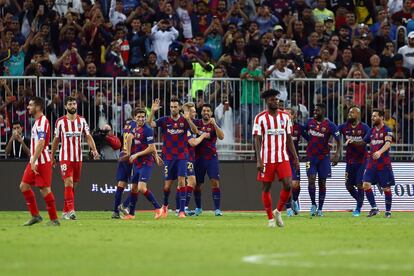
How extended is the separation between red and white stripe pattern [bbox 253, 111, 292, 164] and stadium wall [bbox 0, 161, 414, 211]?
935 cm

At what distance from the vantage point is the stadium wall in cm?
3008

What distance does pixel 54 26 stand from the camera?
31.2m

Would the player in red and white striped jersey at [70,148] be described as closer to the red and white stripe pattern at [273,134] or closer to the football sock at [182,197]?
the football sock at [182,197]

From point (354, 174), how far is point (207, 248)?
1274cm

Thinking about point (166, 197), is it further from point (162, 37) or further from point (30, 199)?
point (162, 37)

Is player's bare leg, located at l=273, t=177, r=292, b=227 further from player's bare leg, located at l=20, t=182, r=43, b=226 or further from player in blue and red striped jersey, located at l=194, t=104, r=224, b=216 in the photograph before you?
player in blue and red striped jersey, located at l=194, t=104, r=224, b=216

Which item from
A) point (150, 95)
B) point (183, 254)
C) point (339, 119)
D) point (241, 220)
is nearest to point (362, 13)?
point (339, 119)

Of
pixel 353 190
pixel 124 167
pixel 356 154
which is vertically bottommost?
pixel 353 190

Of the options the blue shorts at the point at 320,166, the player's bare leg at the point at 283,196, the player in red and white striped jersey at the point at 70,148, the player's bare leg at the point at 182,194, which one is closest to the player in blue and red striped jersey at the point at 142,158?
the player's bare leg at the point at 182,194

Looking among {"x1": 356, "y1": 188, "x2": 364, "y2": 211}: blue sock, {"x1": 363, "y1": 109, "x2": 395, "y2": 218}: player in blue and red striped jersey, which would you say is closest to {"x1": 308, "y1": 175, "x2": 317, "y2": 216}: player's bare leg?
{"x1": 356, "y1": 188, "x2": 364, "y2": 211}: blue sock

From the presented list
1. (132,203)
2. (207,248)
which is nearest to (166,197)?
(132,203)

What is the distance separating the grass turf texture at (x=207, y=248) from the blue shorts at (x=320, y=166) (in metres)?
4.99

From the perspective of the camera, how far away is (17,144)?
3003 cm

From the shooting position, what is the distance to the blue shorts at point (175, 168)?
85.4 feet
